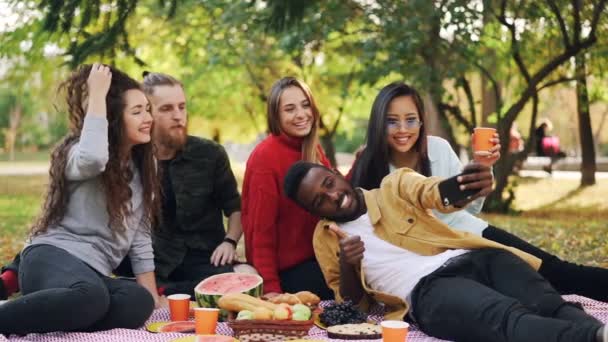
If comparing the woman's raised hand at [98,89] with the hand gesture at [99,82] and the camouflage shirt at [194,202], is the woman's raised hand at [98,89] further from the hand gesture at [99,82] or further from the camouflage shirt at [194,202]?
the camouflage shirt at [194,202]

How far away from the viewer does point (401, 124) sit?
15.0 ft

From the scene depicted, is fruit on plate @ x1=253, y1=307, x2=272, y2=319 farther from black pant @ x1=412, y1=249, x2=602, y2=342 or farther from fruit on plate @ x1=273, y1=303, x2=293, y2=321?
black pant @ x1=412, y1=249, x2=602, y2=342

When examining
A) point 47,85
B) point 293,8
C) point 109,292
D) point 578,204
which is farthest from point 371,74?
point 47,85

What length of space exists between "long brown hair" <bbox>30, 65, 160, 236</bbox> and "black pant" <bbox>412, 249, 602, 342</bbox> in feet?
5.12

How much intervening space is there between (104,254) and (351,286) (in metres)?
1.27

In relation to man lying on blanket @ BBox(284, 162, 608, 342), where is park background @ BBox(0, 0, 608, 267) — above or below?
above

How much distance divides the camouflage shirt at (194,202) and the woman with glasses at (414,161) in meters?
0.90

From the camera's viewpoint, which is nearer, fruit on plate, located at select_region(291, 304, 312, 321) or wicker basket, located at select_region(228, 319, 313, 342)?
wicker basket, located at select_region(228, 319, 313, 342)

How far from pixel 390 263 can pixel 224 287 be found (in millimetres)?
943

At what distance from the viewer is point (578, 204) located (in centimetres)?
1586

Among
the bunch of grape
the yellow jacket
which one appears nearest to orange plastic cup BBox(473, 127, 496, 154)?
the yellow jacket

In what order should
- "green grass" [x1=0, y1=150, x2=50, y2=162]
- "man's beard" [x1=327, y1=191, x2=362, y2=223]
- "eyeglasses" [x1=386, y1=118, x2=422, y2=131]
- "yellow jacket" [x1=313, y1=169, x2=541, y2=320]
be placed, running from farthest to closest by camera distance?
"green grass" [x1=0, y1=150, x2=50, y2=162], "eyeglasses" [x1=386, y1=118, x2=422, y2=131], "man's beard" [x1=327, y1=191, x2=362, y2=223], "yellow jacket" [x1=313, y1=169, x2=541, y2=320]

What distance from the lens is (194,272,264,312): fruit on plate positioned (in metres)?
4.33

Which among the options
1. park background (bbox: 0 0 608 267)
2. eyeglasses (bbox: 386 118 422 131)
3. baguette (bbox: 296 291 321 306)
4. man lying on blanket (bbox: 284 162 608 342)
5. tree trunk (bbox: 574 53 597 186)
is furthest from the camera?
tree trunk (bbox: 574 53 597 186)
